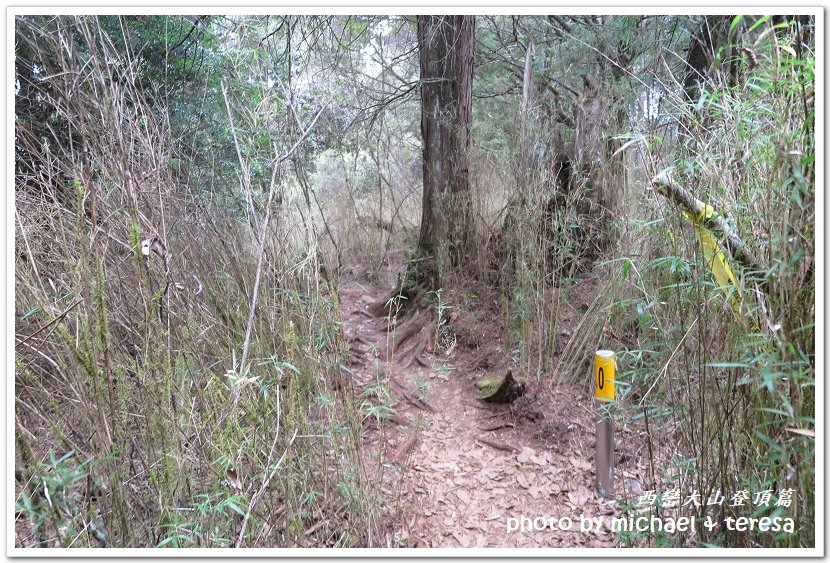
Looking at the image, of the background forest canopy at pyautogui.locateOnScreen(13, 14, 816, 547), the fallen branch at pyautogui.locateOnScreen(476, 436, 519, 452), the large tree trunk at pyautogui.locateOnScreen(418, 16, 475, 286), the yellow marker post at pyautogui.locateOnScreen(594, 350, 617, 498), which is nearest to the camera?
the background forest canopy at pyautogui.locateOnScreen(13, 14, 816, 547)

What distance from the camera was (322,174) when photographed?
6273 mm

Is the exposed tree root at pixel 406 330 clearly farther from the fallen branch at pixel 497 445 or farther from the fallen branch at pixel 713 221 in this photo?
the fallen branch at pixel 713 221

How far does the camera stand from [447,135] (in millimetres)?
3453

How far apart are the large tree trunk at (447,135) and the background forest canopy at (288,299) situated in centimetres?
49

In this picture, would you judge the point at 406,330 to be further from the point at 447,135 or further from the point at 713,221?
the point at 713,221

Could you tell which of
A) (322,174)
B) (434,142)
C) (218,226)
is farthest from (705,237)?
(322,174)

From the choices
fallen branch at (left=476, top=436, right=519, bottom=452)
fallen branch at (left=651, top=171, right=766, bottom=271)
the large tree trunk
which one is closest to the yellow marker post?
fallen branch at (left=476, top=436, right=519, bottom=452)

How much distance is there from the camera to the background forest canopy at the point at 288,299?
3.31ft

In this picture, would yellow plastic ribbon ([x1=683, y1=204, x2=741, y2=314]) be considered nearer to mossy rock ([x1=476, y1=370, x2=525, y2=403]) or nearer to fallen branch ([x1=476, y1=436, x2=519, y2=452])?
fallen branch ([x1=476, y1=436, x2=519, y2=452])

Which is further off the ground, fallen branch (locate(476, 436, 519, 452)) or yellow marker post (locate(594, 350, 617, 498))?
yellow marker post (locate(594, 350, 617, 498))

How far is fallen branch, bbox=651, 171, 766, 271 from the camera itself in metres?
1.03

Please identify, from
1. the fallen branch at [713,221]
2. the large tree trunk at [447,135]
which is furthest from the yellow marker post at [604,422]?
the large tree trunk at [447,135]

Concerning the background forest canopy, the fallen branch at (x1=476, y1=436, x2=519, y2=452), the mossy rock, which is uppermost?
the background forest canopy

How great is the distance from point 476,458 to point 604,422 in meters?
0.68
